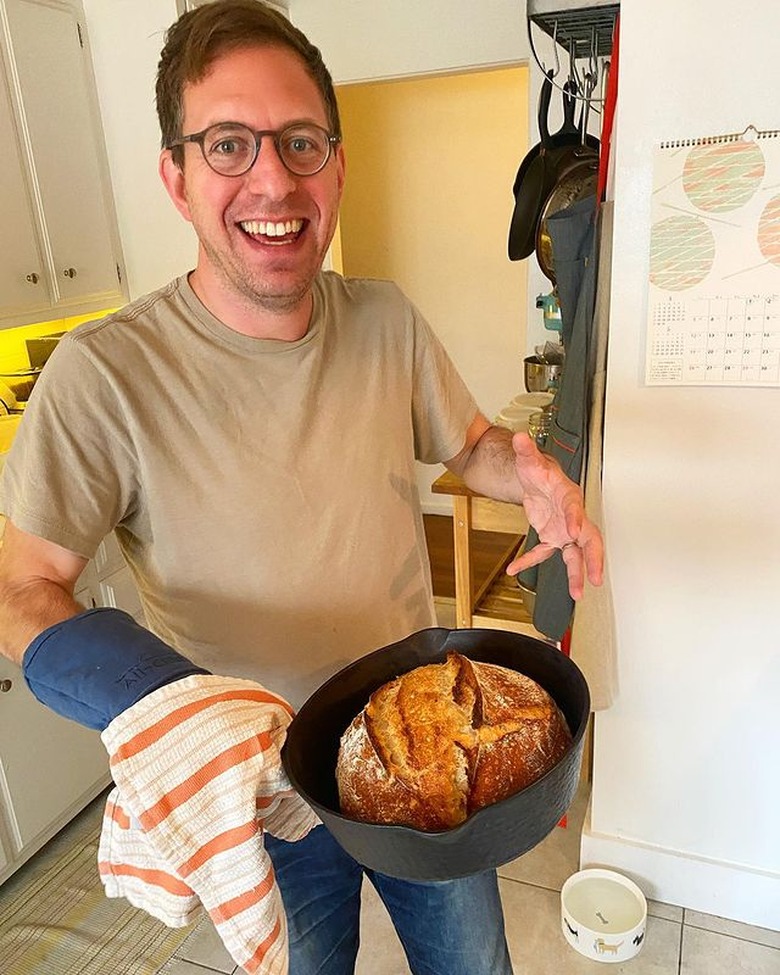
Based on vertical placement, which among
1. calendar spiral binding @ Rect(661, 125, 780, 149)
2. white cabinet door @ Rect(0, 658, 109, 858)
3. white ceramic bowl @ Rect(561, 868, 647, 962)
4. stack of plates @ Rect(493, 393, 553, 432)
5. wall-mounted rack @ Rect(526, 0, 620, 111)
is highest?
wall-mounted rack @ Rect(526, 0, 620, 111)

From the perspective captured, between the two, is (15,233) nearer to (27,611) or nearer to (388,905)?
(27,611)

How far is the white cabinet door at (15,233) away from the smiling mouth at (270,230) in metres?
1.57

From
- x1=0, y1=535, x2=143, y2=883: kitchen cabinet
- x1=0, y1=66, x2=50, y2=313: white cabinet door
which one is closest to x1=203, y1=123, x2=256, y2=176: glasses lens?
x1=0, y1=535, x2=143, y2=883: kitchen cabinet

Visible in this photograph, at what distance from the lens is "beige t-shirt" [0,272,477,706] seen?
2.89 ft

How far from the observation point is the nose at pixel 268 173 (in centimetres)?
88

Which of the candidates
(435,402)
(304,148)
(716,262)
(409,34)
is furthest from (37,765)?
(409,34)

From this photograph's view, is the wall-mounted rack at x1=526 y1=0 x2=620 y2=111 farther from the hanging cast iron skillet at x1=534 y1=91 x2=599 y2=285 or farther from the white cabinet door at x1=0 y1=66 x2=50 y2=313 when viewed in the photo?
the white cabinet door at x1=0 y1=66 x2=50 y2=313

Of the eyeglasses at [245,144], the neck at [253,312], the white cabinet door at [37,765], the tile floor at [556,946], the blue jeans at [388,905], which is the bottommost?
the tile floor at [556,946]

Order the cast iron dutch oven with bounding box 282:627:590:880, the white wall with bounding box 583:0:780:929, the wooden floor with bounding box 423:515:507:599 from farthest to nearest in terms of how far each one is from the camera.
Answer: the wooden floor with bounding box 423:515:507:599 < the white wall with bounding box 583:0:780:929 < the cast iron dutch oven with bounding box 282:627:590:880

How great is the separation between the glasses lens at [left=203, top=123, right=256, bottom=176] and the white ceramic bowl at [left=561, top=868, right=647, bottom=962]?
5.26ft

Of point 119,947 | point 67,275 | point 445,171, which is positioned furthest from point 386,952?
point 445,171

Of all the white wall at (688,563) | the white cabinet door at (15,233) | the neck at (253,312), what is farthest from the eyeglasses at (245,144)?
the white cabinet door at (15,233)

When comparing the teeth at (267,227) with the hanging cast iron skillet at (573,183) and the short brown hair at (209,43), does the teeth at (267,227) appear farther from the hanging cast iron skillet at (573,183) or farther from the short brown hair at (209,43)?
the hanging cast iron skillet at (573,183)

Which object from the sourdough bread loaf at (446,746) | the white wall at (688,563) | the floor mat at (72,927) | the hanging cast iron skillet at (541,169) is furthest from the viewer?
the hanging cast iron skillet at (541,169)
